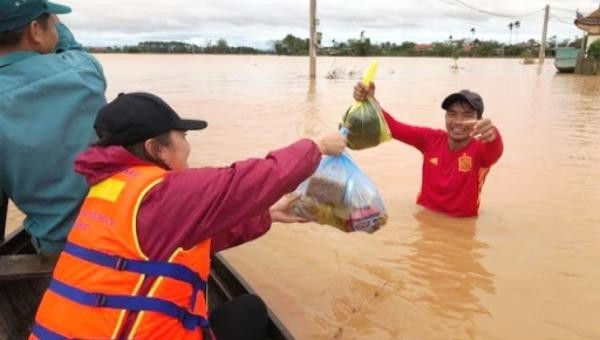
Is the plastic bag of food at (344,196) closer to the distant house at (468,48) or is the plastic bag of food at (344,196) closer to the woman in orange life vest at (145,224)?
the woman in orange life vest at (145,224)

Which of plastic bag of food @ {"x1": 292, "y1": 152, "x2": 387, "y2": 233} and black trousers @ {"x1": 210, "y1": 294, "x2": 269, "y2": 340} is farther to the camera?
plastic bag of food @ {"x1": 292, "y1": 152, "x2": 387, "y2": 233}

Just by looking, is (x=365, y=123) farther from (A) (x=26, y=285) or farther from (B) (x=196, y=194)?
(A) (x=26, y=285)

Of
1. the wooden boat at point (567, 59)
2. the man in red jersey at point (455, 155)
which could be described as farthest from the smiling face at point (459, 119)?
the wooden boat at point (567, 59)

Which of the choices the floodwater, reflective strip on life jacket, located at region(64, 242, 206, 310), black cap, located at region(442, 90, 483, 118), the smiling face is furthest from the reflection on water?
reflective strip on life jacket, located at region(64, 242, 206, 310)

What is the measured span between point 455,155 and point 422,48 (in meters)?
98.2

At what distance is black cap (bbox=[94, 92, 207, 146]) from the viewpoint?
1805 mm

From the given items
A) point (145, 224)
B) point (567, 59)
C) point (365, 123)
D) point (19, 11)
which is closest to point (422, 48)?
point (567, 59)

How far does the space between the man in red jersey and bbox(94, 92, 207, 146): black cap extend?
2.81 meters

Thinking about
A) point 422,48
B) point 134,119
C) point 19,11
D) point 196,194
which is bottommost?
point 196,194

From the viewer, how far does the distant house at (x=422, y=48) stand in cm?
9656

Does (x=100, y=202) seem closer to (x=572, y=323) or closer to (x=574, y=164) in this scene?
(x=572, y=323)

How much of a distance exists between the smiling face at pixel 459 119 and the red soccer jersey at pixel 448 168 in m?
0.10

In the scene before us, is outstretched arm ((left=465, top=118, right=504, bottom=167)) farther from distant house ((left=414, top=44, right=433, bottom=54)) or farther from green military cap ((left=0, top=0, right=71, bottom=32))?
distant house ((left=414, top=44, right=433, bottom=54))

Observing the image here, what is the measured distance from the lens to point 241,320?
2.39 meters
